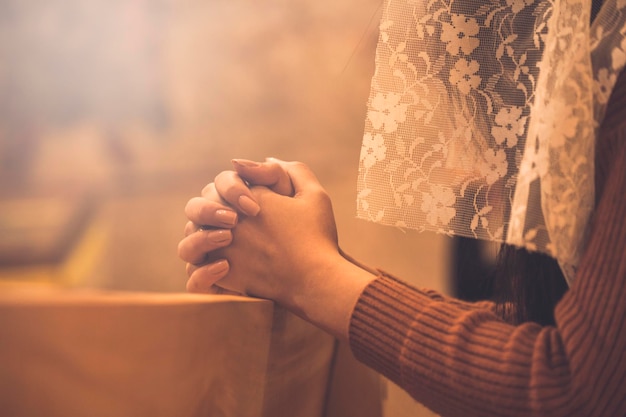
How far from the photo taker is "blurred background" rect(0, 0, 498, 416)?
0.89 m

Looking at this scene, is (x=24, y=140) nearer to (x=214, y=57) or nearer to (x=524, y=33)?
(x=214, y=57)

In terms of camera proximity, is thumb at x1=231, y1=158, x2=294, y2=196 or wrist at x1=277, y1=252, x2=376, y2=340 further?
thumb at x1=231, y1=158, x2=294, y2=196

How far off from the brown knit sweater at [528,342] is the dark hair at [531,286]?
187mm

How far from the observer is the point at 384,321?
647 millimetres

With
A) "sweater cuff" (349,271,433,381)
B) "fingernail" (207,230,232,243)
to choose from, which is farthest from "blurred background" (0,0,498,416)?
"sweater cuff" (349,271,433,381)

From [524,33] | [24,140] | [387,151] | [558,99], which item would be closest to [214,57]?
[24,140]

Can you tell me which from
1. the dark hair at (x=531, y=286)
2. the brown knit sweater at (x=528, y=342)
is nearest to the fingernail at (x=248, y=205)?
the brown knit sweater at (x=528, y=342)

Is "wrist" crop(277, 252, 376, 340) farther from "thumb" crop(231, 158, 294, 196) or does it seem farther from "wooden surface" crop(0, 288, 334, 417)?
"thumb" crop(231, 158, 294, 196)

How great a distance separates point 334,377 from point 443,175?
0.49 meters

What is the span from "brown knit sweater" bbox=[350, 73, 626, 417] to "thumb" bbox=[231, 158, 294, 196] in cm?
29

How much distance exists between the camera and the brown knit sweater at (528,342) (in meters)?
0.51

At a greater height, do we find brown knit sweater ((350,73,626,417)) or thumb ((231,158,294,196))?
thumb ((231,158,294,196))

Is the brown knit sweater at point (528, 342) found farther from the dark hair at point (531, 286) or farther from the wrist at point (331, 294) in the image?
the dark hair at point (531, 286)

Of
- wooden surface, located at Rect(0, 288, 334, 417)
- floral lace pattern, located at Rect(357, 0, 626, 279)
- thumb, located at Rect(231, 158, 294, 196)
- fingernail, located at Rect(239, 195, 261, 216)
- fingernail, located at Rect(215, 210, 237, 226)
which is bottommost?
wooden surface, located at Rect(0, 288, 334, 417)
